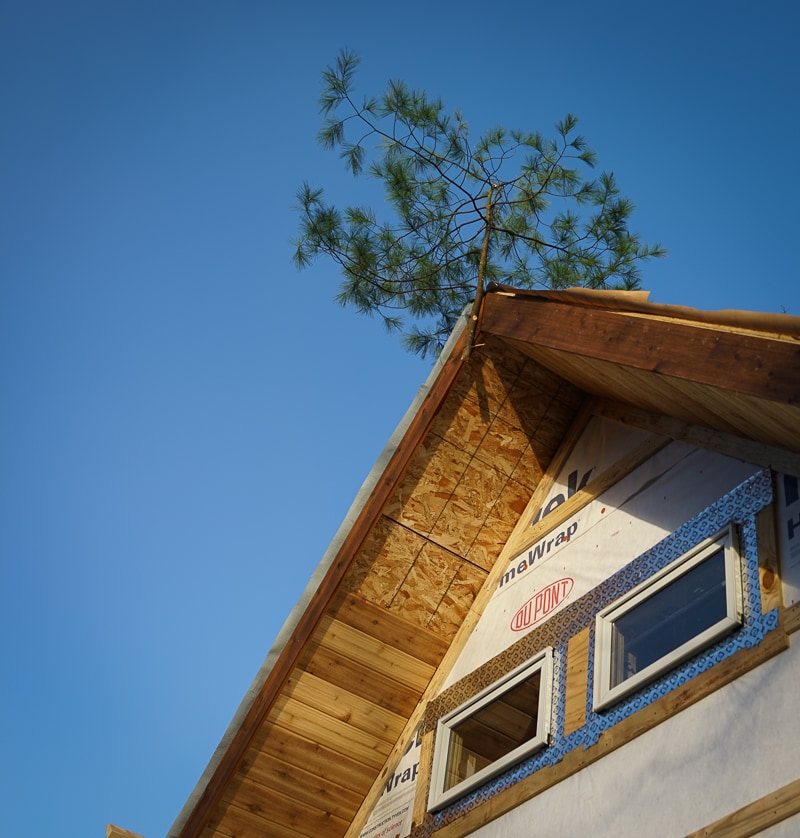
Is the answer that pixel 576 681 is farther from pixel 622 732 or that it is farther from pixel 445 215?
pixel 445 215

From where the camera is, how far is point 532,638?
6.11 metres

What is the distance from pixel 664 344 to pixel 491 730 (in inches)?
111

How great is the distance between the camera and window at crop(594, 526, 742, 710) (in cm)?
465

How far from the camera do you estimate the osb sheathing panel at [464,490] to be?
688 centimetres

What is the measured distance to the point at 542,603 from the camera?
632 cm

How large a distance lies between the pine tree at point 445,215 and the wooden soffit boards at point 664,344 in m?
0.89

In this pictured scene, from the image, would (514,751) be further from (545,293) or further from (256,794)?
(545,293)

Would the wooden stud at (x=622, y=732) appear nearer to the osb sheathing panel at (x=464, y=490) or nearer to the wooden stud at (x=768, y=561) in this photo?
the wooden stud at (x=768, y=561)

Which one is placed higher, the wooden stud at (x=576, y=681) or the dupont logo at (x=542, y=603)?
the dupont logo at (x=542, y=603)

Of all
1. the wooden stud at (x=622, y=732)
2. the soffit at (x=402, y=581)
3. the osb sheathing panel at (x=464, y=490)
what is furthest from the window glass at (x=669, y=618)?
the osb sheathing panel at (x=464, y=490)

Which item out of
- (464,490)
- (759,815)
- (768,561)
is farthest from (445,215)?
(759,815)

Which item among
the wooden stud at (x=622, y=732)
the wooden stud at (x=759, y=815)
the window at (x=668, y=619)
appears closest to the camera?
the wooden stud at (x=759, y=815)

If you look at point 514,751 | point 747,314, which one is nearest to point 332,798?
point 514,751

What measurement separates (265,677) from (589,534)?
91.3 inches
